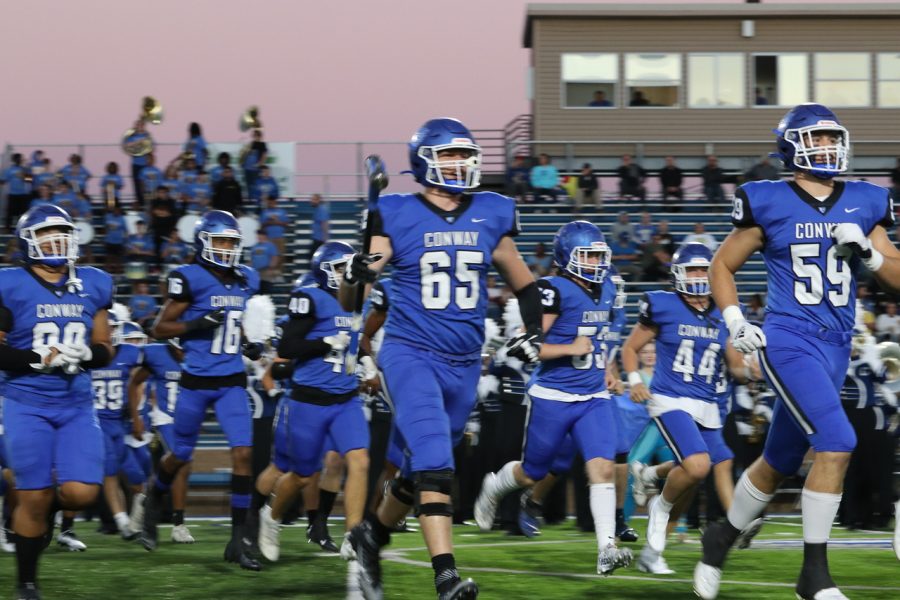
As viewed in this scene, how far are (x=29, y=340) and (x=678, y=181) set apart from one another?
1766cm

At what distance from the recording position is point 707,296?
916 cm

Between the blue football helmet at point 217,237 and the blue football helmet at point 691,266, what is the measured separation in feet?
9.82

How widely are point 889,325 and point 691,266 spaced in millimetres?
8968

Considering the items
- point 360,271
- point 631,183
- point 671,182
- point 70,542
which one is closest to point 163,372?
point 70,542

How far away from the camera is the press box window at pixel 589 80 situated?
28.6 m

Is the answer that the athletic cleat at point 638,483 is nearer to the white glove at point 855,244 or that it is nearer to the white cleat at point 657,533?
the white cleat at point 657,533

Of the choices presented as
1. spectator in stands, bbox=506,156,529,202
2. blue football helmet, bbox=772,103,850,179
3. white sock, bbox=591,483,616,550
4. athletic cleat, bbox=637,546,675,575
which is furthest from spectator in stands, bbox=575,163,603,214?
blue football helmet, bbox=772,103,850,179

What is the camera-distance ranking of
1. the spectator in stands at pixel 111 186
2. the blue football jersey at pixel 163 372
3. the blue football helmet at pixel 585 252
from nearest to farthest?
the blue football helmet at pixel 585 252, the blue football jersey at pixel 163 372, the spectator in stands at pixel 111 186

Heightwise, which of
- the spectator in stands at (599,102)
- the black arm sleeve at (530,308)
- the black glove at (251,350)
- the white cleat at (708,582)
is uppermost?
the spectator in stands at (599,102)

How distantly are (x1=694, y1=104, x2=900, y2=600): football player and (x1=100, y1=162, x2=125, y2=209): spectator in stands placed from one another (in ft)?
51.7

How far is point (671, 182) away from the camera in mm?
23422

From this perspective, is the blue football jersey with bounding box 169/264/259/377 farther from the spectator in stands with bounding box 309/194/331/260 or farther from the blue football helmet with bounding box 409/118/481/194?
the spectator in stands with bounding box 309/194/331/260

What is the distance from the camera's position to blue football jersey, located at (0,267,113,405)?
22.9ft

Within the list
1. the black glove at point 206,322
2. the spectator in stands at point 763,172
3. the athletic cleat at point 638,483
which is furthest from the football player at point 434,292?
the spectator in stands at point 763,172
